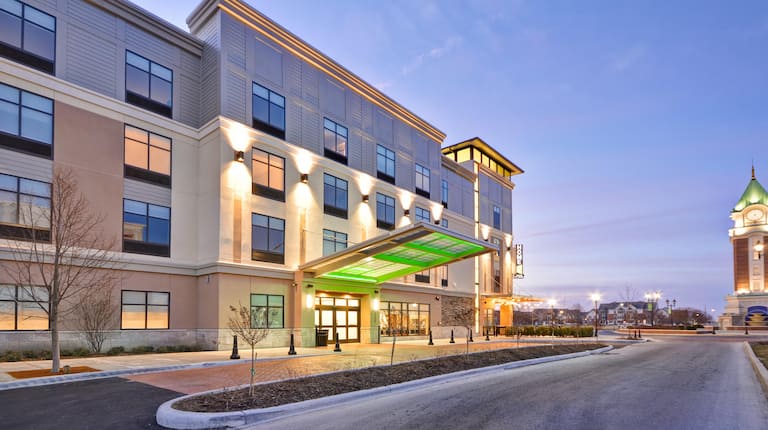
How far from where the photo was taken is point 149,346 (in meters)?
21.9

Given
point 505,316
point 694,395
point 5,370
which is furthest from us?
point 505,316

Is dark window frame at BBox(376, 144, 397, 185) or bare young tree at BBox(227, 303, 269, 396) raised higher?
dark window frame at BBox(376, 144, 397, 185)

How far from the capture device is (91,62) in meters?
21.6

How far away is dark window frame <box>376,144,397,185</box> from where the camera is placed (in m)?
→ 34.7

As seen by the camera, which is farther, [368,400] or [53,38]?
[53,38]

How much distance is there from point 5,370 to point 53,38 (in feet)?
43.2

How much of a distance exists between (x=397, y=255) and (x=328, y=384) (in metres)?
14.9

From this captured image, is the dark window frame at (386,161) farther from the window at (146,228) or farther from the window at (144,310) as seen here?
the window at (144,310)

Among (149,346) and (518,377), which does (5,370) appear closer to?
(149,346)

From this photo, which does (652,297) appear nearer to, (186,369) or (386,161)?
(386,161)

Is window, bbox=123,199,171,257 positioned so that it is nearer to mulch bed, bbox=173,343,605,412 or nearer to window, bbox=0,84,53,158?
window, bbox=0,84,53,158

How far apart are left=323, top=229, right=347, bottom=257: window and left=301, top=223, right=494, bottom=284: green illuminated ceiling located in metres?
1.88

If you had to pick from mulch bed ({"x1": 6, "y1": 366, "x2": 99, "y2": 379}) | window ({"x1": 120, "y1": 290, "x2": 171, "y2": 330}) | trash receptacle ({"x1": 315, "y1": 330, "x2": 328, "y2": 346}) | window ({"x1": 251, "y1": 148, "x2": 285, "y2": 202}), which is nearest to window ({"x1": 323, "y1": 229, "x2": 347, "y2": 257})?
window ({"x1": 251, "y1": 148, "x2": 285, "y2": 202})

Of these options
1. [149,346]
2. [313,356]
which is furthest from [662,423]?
[149,346]
